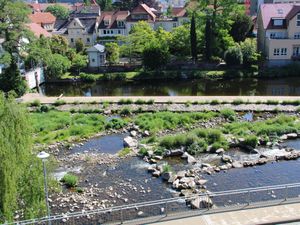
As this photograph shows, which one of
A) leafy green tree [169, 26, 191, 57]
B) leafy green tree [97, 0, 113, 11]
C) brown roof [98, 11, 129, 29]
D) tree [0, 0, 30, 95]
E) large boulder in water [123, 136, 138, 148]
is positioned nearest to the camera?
large boulder in water [123, 136, 138, 148]

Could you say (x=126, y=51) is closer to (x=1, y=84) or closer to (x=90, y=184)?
(x=1, y=84)

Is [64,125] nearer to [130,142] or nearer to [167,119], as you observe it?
[130,142]

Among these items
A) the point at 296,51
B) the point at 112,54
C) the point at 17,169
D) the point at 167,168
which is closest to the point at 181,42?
the point at 112,54

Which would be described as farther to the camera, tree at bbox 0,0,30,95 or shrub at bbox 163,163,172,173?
tree at bbox 0,0,30,95

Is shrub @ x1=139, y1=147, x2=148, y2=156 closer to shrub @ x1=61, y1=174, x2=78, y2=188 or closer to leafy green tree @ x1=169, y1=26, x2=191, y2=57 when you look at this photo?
shrub @ x1=61, y1=174, x2=78, y2=188

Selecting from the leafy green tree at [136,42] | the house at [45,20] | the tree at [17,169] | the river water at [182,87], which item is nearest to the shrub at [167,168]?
the tree at [17,169]

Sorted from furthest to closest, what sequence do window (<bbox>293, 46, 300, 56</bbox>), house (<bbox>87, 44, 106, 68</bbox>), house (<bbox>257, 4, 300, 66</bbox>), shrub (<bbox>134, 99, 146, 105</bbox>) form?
house (<bbox>87, 44, 106, 68</bbox>), window (<bbox>293, 46, 300, 56</bbox>), house (<bbox>257, 4, 300, 66</bbox>), shrub (<bbox>134, 99, 146, 105</bbox>)

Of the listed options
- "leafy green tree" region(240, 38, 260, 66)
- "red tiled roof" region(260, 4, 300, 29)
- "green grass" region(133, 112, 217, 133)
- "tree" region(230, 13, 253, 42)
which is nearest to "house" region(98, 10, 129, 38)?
"tree" region(230, 13, 253, 42)
